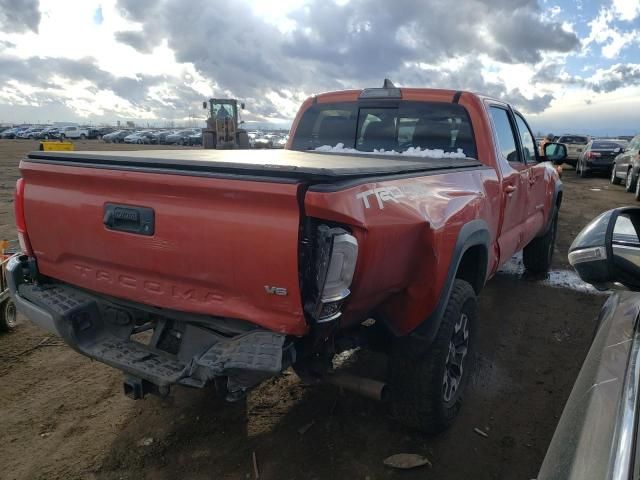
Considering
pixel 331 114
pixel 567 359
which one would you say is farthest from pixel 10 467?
pixel 567 359

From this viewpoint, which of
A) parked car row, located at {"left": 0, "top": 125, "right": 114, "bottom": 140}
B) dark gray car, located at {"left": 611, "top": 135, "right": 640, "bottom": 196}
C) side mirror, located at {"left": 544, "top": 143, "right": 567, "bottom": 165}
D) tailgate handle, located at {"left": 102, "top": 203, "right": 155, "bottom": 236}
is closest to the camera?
tailgate handle, located at {"left": 102, "top": 203, "right": 155, "bottom": 236}

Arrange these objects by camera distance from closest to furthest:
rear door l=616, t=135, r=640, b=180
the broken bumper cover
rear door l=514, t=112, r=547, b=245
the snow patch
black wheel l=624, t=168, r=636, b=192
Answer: the broken bumper cover < the snow patch < rear door l=514, t=112, r=547, b=245 < black wheel l=624, t=168, r=636, b=192 < rear door l=616, t=135, r=640, b=180

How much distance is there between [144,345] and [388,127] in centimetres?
282

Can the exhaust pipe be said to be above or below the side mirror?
below

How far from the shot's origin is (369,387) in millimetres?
2697

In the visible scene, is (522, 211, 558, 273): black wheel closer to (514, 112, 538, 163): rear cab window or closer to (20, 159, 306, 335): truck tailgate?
(514, 112, 538, 163): rear cab window

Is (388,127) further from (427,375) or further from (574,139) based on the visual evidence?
(574,139)

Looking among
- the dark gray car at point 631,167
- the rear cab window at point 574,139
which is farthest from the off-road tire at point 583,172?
the rear cab window at point 574,139

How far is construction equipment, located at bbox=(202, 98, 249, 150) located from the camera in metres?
25.8

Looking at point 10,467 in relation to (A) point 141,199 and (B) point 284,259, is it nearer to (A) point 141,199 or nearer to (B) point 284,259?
(A) point 141,199

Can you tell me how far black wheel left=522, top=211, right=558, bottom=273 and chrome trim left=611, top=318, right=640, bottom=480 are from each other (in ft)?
16.4

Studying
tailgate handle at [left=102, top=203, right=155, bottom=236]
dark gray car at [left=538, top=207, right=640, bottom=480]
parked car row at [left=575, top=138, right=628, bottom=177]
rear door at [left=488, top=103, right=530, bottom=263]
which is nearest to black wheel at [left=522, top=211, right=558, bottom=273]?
rear door at [left=488, top=103, right=530, bottom=263]

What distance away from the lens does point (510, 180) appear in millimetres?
4090

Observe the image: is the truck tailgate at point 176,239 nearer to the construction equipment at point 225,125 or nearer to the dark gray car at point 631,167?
the dark gray car at point 631,167
